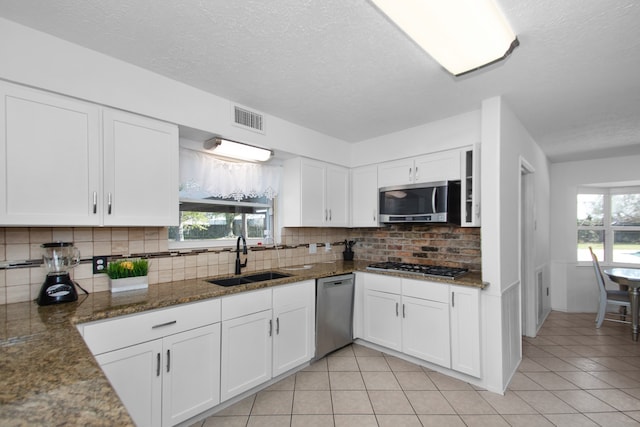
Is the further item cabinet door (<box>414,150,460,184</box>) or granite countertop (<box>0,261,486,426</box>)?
cabinet door (<box>414,150,460,184</box>)

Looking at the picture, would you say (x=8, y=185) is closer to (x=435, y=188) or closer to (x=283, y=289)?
(x=283, y=289)

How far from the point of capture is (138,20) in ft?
5.07

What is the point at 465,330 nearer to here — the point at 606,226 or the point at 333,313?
the point at 333,313

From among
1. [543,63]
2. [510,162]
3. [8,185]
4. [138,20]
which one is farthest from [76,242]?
[510,162]

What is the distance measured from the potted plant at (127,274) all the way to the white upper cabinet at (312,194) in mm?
1478

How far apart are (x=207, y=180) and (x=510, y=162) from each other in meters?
2.70

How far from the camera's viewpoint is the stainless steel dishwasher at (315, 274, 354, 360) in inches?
111

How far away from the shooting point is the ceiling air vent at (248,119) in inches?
99.0

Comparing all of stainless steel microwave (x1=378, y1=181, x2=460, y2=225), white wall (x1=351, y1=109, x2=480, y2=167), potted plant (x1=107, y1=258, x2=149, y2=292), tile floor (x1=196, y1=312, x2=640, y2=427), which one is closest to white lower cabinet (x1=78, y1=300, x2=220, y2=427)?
tile floor (x1=196, y1=312, x2=640, y2=427)

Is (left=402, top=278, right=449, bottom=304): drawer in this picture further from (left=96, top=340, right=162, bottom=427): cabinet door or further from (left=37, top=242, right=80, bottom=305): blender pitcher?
(left=37, top=242, right=80, bottom=305): blender pitcher

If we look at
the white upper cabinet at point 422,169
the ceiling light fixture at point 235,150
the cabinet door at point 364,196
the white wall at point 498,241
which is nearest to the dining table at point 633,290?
the white wall at point 498,241

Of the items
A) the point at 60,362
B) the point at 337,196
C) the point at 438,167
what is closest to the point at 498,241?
the point at 438,167

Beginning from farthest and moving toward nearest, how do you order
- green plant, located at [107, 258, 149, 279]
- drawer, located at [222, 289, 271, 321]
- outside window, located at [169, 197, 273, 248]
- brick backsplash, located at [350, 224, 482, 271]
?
brick backsplash, located at [350, 224, 482, 271]
outside window, located at [169, 197, 273, 248]
drawer, located at [222, 289, 271, 321]
green plant, located at [107, 258, 149, 279]

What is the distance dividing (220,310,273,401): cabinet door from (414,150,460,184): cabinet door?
1.99m
